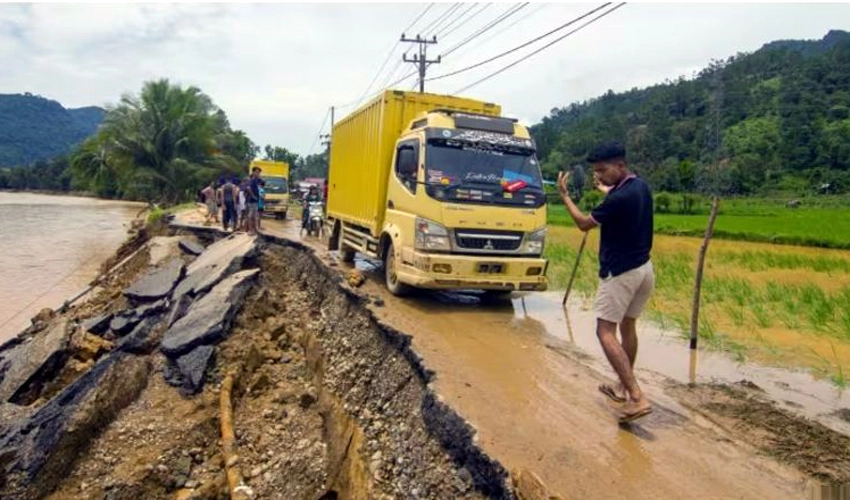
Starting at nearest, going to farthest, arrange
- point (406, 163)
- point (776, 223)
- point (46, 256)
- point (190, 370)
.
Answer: point (190, 370), point (406, 163), point (46, 256), point (776, 223)

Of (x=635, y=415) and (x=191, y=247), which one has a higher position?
(x=635, y=415)

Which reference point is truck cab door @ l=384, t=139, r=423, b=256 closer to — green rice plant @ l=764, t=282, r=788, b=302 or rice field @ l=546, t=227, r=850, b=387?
rice field @ l=546, t=227, r=850, b=387

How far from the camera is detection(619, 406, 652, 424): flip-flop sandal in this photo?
420 centimetres

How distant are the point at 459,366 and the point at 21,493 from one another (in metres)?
4.16

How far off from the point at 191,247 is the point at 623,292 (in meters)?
14.5

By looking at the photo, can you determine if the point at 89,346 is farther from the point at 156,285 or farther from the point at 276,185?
the point at 276,185

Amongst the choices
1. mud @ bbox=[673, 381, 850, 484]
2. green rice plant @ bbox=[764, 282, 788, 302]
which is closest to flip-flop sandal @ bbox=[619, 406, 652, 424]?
mud @ bbox=[673, 381, 850, 484]

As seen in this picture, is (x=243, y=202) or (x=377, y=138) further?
(x=243, y=202)

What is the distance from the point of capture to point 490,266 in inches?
304

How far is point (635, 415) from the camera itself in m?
4.24

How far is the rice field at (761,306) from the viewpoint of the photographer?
708 cm

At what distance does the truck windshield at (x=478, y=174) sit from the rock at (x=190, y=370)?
3587 millimetres

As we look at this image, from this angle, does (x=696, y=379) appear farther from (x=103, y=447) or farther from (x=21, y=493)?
(x=21, y=493)

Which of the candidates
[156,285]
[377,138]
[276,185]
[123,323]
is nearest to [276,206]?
[276,185]
